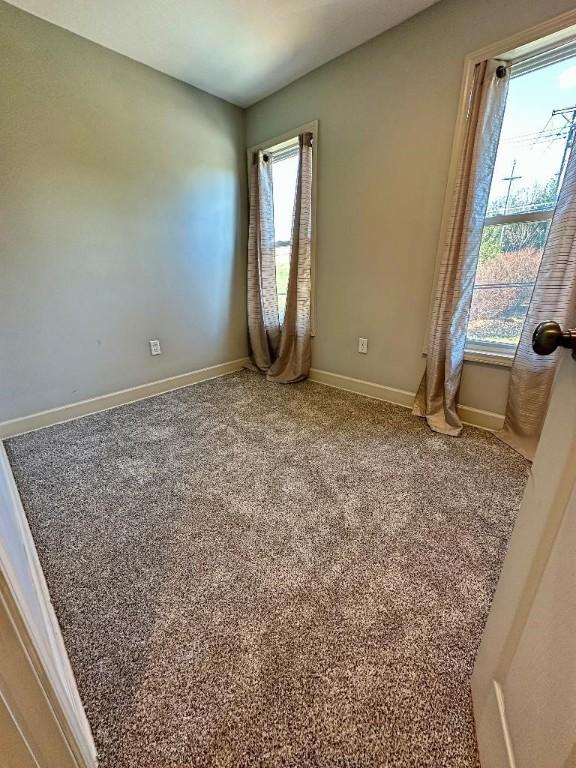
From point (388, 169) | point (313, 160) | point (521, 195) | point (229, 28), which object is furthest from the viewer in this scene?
point (313, 160)

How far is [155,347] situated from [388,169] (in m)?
2.10

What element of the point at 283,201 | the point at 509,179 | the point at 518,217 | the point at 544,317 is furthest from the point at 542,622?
the point at 283,201

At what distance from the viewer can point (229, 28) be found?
5.68 feet

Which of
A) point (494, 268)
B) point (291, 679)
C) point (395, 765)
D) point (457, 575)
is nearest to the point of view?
point (395, 765)

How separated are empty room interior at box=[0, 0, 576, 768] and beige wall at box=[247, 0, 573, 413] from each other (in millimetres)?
16

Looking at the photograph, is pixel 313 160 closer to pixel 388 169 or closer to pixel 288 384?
pixel 388 169

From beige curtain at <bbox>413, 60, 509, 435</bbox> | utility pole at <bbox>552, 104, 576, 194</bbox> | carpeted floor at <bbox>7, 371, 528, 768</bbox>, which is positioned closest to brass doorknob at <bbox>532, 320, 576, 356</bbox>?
carpeted floor at <bbox>7, 371, 528, 768</bbox>

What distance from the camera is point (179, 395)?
2529mm

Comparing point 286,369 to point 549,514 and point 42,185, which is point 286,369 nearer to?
point 42,185

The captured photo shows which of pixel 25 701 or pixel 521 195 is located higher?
pixel 521 195

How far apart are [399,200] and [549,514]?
206cm

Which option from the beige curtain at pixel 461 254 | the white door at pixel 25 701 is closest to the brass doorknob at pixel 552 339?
the white door at pixel 25 701

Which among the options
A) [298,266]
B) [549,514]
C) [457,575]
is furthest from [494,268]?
[549,514]

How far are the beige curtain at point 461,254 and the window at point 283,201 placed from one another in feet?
4.12
